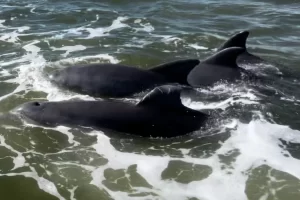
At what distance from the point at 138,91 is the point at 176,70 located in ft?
3.64

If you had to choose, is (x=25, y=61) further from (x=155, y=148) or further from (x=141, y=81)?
(x=155, y=148)

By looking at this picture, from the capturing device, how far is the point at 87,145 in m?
8.64

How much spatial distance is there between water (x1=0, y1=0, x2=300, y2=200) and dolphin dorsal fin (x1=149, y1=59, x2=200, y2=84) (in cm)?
63

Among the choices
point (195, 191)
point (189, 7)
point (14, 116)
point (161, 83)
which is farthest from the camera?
point (189, 7)

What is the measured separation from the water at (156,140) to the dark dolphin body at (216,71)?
0.84 ft

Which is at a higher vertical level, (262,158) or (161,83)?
(161,83)

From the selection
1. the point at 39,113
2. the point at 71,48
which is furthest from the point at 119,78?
the point at 71,48

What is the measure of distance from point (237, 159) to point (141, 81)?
361 cm

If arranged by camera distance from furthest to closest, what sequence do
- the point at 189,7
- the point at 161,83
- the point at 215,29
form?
the point at 189,7
the point at 215,29
the point at 161,83

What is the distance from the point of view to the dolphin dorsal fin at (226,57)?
1100cm

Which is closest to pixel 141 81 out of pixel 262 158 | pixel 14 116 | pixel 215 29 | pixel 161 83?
pixel 161 83

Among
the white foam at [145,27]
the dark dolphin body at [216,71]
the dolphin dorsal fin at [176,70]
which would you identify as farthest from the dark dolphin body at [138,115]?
the white foam at [145,27]

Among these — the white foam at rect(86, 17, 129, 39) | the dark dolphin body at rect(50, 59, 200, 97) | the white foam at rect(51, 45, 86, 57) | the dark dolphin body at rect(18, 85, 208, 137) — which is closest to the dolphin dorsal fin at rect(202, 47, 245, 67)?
the dark dolphin body at rect(50, 59, 200, 97)

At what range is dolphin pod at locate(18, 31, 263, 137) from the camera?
28.3 ft
